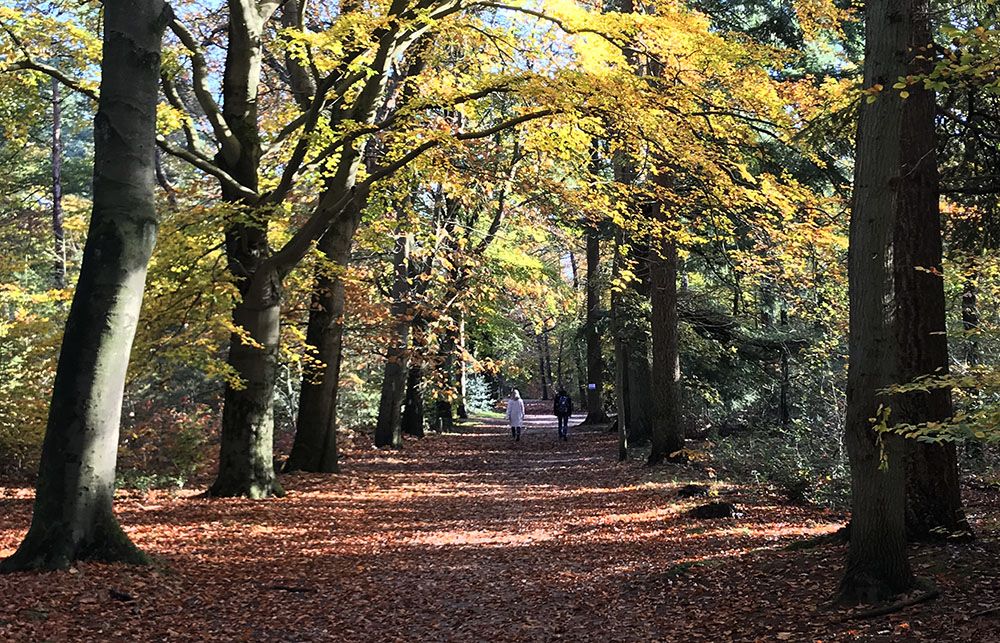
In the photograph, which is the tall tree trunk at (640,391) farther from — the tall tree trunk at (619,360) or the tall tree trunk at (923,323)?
the tall tree trunk at (923,323)

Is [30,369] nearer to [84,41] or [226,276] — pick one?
[226,276]

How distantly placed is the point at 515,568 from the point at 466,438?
19142 millimetres

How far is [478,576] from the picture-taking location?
7695 mm

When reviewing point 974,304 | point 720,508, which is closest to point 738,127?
point 720,508

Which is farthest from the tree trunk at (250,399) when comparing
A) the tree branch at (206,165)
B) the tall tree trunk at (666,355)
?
the tall tree trunk at (666,355)

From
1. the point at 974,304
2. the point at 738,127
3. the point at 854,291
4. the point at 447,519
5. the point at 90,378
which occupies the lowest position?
the point at 447,519

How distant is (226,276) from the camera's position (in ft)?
35.7

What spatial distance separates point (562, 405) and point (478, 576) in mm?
16799

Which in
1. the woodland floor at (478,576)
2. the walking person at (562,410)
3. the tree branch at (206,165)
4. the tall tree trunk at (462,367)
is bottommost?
the woodland floor at (478,576)

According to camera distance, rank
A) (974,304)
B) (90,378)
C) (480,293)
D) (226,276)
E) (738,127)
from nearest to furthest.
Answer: (90,378) < (738,127) < (226,276) < (974,304) < (480,293)

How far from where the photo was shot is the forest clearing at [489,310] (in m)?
5.42

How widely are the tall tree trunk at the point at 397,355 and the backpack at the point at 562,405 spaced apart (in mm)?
5357

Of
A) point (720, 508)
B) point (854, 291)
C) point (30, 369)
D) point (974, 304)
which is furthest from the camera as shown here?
point (974, 304)

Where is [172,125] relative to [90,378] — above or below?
above
